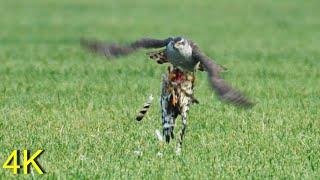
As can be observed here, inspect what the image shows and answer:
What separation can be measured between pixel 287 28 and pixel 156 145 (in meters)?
28.5

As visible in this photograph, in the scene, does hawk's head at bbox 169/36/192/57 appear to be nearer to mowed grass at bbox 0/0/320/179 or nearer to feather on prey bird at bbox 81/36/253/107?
feather on prey bird at bbox 81/36/253/107

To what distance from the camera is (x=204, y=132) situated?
11836 mm

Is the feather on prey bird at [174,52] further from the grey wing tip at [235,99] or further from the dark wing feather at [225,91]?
the grey wing tip at [235,99]

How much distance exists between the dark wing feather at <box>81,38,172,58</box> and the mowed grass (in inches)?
50.2

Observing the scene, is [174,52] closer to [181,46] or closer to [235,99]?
[181,46]

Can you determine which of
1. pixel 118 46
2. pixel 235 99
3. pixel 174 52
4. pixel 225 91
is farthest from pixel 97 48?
pixel 235 99

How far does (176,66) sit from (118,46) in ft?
2.09

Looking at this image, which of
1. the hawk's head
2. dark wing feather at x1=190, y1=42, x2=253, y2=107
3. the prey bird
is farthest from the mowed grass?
dark wing feather at x1=190, y1=42, x2=253, y2=107

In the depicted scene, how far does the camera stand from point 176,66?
9109 mm

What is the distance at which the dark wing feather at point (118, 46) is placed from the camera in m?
8.88

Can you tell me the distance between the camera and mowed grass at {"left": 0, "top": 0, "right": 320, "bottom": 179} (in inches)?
380

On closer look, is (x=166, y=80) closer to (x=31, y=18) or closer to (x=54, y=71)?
(x=54, y=71)

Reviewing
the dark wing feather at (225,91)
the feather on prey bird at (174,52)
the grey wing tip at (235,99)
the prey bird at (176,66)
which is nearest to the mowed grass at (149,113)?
the prey bird at (176,66)

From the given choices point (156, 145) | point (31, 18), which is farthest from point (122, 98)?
point (31, 18)
